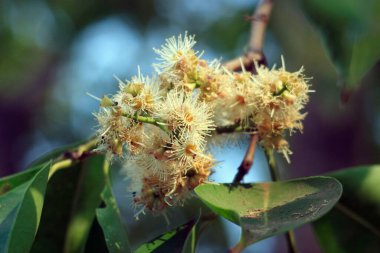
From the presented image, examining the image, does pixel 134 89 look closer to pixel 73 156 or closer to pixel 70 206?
pixel 73 156

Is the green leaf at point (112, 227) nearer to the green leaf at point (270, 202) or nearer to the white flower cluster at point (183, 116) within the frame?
the white flower cluster at point (183, 116)

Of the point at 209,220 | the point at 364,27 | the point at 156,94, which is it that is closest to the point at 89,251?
the point at 209,220

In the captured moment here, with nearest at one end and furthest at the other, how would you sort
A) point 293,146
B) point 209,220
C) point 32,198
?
point 32,198 → point 209,220 → point 293,146

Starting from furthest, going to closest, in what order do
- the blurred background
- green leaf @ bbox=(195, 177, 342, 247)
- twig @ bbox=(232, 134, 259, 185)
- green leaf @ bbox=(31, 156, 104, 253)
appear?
the blurred background
green leaf @ bbox=(31, 156, 104, 253)
twig @ bbox=(232, 134, 259, 185)
green leaf @ bbox=(195, 177, 342, 247)

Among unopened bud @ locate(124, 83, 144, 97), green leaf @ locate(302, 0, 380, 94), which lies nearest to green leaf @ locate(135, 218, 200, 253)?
unopened bud @ locate(124, 83, 144, 97)

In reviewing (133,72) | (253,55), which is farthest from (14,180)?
(133,72)

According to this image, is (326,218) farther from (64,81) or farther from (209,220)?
(64,81)

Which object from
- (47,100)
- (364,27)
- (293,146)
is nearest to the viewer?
(364,27)

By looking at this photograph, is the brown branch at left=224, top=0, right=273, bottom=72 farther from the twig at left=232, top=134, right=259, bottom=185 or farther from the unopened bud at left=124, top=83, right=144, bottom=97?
the unopened bud at left=124, top=83, right=144, bottom=97
